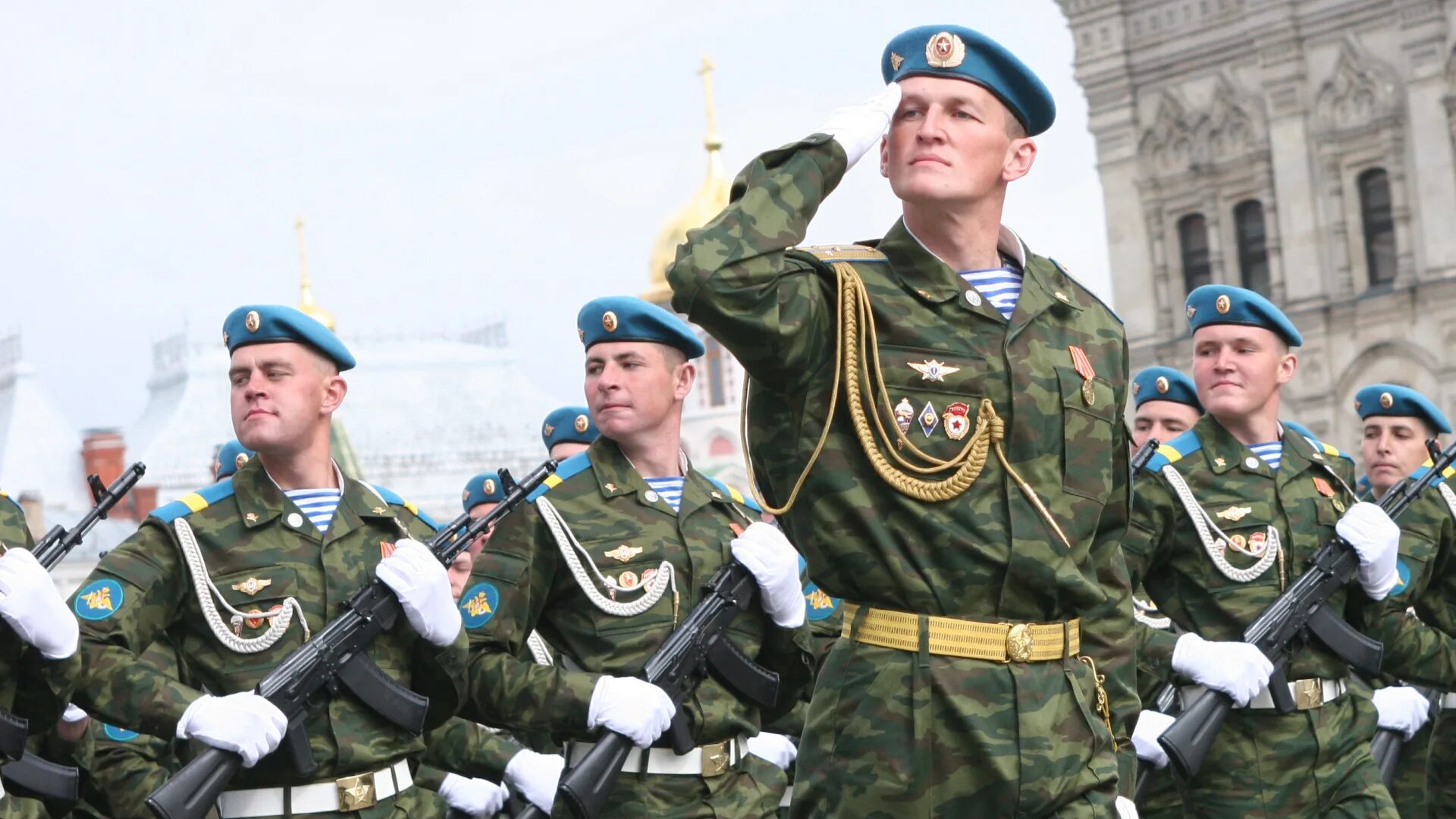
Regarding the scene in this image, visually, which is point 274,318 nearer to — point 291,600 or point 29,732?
point 291,600

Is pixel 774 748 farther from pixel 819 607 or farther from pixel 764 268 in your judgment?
pixel 764 268

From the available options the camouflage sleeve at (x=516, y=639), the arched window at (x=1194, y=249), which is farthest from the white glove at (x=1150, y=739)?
the arched window at (x=1194, y=249)

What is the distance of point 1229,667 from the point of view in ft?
24.2

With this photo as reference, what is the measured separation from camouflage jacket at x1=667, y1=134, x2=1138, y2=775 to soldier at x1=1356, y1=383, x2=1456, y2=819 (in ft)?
11.3

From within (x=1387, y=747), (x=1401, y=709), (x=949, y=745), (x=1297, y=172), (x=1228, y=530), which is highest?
(x=1297, y=172)

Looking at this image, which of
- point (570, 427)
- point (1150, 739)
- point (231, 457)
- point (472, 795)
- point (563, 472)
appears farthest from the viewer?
point (570, 427)

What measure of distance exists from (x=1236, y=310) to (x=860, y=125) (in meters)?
3.59

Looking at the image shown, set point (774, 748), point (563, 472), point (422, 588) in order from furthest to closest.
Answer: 1. point (774, 748)
2. point (563, 472)
3. point (422, 588)

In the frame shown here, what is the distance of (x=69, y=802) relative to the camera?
6.98 meters

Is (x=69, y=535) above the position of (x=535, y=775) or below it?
above

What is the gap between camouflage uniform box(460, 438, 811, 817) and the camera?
272 inches

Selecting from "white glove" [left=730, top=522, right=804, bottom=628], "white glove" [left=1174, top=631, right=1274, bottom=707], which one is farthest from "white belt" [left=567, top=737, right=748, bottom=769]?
"white glove" [left=1174, top=631, right=1274, bottom=707]

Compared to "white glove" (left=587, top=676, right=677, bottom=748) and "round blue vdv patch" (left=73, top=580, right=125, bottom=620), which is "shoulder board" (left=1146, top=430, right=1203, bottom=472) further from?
"round blue vdv patch" (left=73, top=580, right=125, bottom=620)

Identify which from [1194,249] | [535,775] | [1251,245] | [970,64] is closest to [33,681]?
[535,775]
